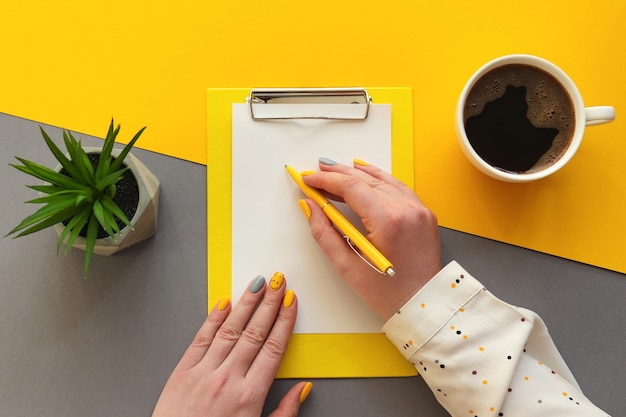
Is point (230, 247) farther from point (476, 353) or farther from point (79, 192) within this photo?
point (476, 353)

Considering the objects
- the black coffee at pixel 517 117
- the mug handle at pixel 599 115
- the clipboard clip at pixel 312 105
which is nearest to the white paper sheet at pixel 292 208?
the clipboard clip at pixel 312 105

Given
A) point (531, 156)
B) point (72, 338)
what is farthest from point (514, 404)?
point (72, 338)

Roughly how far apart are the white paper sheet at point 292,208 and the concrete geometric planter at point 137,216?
0.10 metres

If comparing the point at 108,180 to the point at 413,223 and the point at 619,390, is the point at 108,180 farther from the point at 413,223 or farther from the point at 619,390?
the point at 619,390

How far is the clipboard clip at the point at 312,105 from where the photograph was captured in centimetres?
58

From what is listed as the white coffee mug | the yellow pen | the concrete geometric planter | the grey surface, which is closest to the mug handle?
the white coffee mug

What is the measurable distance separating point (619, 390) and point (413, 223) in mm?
347

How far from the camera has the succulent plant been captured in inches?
18.0

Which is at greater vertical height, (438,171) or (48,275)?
(438,171)

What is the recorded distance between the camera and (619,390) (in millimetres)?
574

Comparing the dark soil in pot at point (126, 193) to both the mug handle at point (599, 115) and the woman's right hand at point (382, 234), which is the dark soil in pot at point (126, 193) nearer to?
the woman's right hand at point (382, 234)

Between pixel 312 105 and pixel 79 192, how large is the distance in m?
0.29

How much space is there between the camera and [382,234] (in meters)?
0.51

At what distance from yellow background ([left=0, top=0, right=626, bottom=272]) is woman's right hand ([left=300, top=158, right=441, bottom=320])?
0.06 m
